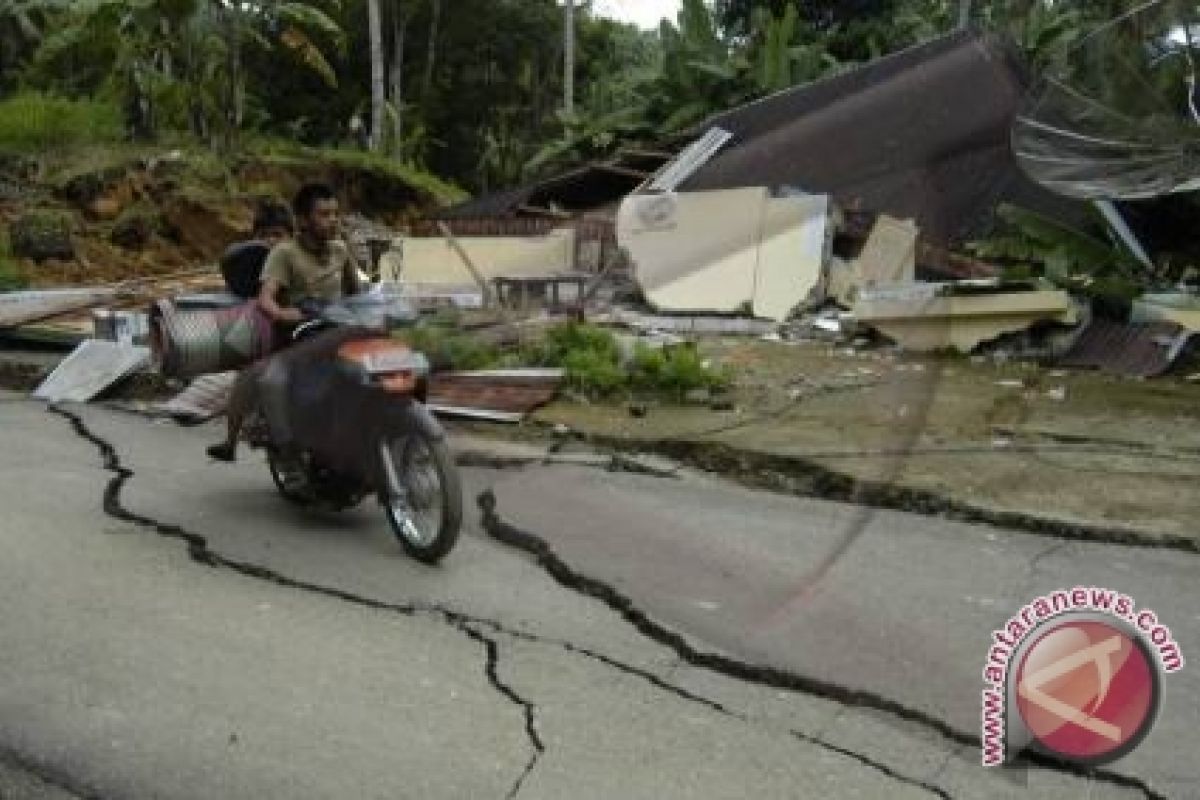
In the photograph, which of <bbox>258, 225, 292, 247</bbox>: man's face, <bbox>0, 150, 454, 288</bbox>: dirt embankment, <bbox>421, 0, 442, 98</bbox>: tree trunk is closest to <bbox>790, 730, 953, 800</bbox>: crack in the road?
<bbox>258, 225, 292, 247</bbox>: man's face

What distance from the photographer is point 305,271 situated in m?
6.14

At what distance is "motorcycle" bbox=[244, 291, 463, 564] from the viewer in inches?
215

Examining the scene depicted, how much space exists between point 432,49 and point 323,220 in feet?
85.8

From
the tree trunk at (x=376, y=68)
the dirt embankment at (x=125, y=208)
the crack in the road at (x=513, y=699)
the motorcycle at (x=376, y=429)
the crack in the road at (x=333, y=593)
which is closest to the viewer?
the crack in the road at (x=513, y=699)

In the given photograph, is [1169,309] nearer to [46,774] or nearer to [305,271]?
[305,271]

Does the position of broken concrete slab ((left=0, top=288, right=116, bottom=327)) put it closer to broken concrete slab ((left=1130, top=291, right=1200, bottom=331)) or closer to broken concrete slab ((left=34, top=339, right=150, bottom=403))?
broken concrete slab ((left=34, top=339, right=150, bottom=403))

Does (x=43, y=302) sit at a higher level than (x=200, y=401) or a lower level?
higher

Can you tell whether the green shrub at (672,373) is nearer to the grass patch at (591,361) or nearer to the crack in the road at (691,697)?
the grass patch at (591,361)

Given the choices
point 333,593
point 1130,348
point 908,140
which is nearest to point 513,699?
point 333,593

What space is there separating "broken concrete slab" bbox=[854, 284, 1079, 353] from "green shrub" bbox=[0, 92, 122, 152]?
544 inches

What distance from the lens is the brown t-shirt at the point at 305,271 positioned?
20.0ft

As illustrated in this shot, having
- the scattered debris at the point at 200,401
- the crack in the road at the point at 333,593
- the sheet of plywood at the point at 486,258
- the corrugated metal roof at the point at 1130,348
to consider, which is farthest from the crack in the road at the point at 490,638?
the sheet of plywood at the point at 486,258

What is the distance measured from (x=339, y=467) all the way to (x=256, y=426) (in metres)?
0.74

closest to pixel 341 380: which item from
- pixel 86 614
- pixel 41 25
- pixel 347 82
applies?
pixel 86 614
